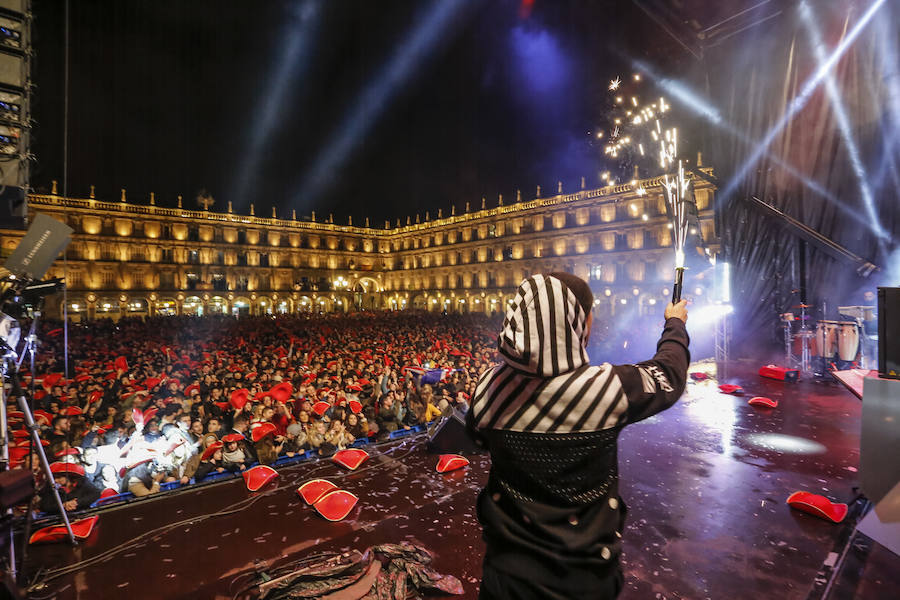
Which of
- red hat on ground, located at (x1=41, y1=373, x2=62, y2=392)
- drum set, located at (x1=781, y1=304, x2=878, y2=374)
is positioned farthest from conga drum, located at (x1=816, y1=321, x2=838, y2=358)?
red hat on ground, located at (x1=41, y1=373, x2=62, y2=392)

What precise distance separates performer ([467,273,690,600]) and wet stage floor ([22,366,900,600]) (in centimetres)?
137

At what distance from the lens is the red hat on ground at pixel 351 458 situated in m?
4.59

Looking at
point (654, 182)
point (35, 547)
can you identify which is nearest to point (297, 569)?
point (35, 547)

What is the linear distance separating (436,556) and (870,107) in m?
11.3

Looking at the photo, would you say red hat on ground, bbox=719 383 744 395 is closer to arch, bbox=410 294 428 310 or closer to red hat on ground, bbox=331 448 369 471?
red hat on ground, bbox=331 448 369 471

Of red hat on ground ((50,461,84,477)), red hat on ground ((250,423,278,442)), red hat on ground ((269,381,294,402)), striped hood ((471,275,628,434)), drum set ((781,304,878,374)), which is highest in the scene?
striped hood ((471,275,628,434))

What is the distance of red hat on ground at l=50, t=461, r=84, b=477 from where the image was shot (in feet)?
13.8

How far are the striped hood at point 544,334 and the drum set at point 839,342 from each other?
26.7ft

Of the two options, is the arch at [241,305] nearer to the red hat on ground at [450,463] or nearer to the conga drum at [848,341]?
the red hat on ground at [450,463]

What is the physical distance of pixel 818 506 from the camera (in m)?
3.15

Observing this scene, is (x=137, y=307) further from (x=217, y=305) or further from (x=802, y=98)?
(x=802, y=98)

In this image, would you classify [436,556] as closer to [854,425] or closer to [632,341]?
[854,425]

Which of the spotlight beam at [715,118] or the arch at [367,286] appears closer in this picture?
the spotlight beam at [715,118]

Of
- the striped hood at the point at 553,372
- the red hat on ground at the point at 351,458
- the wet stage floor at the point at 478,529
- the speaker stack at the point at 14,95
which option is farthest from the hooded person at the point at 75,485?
the striped hood at the point at 553,372
